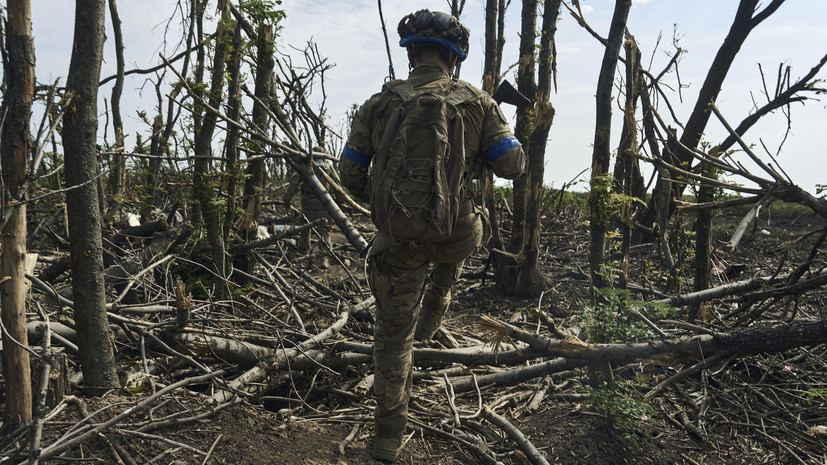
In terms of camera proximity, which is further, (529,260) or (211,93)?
(529,260)

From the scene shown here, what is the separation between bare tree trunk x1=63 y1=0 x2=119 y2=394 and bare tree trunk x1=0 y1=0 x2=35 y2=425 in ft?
0.71

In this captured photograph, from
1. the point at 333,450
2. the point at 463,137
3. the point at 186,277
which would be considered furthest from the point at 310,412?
the point at 186,277

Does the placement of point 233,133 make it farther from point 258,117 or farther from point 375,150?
point 375,150

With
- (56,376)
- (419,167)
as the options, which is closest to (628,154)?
(419,167)

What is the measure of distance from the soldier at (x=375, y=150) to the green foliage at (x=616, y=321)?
0.94 m

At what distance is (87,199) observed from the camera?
286cm

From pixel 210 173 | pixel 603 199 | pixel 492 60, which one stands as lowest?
pixel 603 199

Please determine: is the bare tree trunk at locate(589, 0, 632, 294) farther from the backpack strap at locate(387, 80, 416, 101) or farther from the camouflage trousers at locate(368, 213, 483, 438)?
the backpack strap at locate(387, 80, 416, 101)

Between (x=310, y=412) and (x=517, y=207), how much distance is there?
4007 millimetres

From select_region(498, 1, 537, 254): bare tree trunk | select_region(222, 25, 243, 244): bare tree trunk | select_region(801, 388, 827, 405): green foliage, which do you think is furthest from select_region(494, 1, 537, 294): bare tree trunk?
select_region(801, 388, 827, 405): green foliage

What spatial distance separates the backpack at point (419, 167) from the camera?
2902mm

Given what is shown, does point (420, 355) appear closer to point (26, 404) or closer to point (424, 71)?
point (424, 71)

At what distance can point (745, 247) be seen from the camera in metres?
9.19

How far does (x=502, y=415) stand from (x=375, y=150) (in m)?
2.02
